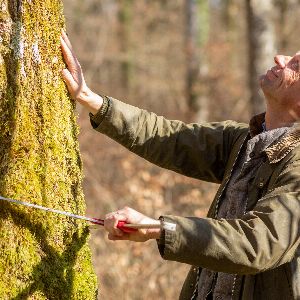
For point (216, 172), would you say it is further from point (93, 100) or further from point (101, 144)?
point (101, 144)

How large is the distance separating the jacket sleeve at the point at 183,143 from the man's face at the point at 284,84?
1.12ft

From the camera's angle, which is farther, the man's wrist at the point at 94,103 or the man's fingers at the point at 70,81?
the man's wrist at the point at 94,103

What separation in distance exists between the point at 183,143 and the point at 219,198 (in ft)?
1.61

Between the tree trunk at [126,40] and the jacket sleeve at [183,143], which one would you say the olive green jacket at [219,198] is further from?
the tree trunk at [126,40]

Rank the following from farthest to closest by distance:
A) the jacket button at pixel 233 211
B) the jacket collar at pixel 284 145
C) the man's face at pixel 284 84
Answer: the man's face at pixel 284 84 < the jacket button at pixel 233 211 < the jacket collar at pixel 284 145

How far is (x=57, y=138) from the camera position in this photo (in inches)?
118

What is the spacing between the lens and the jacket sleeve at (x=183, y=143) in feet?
11.7

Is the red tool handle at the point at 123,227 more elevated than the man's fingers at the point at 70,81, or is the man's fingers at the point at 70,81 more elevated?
the man's fingers at the point at 70,81

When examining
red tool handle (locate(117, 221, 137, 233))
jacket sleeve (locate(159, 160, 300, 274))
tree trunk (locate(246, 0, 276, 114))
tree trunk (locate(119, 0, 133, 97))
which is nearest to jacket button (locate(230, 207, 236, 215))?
jacket sleeve (locate(159, 160, 300, 274))

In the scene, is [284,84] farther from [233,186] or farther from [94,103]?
[94,103]

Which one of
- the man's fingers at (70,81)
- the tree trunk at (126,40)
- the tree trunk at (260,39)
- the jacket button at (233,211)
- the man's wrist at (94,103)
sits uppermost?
the tree trunk at (126,40)

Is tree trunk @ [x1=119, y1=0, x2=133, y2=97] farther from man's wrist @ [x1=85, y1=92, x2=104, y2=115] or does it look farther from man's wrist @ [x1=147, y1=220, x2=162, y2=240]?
man's wrist @ [x1=147, y1=220, x2=162, y2=240]

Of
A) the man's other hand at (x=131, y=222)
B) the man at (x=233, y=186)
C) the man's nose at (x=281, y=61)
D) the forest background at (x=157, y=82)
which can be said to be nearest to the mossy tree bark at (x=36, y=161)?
the man at (x=233, y=186)

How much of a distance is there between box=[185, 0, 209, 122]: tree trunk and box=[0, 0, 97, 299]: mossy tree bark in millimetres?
11527
